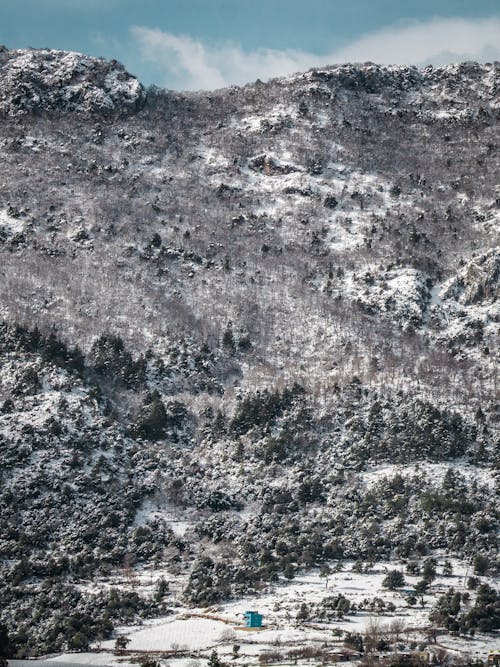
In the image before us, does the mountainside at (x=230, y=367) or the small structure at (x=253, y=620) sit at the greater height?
the mountainside at (x=230, y=367)

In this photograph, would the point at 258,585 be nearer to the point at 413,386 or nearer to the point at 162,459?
the point at 162,459

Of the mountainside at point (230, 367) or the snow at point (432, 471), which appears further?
the snow at point (432, 471)

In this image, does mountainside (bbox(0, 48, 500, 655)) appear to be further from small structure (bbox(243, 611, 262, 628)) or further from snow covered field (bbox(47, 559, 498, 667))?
small structure (bbox(243, 611, 262, 628))

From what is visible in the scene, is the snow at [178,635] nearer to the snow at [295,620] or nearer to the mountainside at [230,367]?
the snow at [295,620]

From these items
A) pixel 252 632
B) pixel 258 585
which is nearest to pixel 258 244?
pixel 258 585

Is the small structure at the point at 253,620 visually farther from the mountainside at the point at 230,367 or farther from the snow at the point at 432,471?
the snow at the point at 432,471

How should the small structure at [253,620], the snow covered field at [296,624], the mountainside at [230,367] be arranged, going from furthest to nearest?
1. the mountainside at [230,367]
2. the small structure at [253,620]
3. the snow covered field at [296,624]

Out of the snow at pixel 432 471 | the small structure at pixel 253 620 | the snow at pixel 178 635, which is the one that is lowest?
the snow at pixel 178 635

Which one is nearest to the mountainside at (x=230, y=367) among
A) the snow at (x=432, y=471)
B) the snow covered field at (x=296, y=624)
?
the snow at (x=432, y=471)

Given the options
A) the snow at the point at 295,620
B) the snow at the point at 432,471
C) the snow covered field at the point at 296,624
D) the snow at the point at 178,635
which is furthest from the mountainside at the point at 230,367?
the snow at the point at 178,635

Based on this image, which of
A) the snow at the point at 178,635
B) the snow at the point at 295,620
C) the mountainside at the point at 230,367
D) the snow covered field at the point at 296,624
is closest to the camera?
the snow covered field at the point at 296,624
